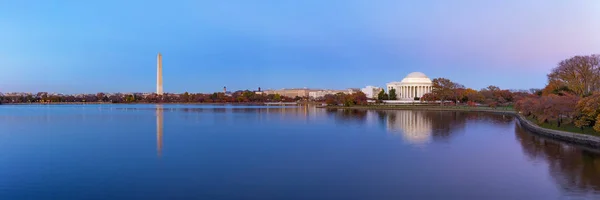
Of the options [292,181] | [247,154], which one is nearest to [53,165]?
[247,154]

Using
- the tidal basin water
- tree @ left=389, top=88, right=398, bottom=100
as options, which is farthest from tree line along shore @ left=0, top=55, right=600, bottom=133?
the tidal basin water

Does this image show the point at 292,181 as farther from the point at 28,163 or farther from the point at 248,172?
the point at 28,163

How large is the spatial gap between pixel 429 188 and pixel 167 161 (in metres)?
6.35

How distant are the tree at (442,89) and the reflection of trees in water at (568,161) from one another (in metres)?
36.0

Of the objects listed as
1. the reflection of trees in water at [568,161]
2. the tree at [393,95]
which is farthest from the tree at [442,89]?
the reflection of trees in water at [568,161]

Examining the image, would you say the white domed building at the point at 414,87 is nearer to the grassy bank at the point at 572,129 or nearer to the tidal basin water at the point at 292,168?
the grassy bank at the point at 572,129

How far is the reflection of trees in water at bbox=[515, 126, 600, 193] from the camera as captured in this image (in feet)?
30.4

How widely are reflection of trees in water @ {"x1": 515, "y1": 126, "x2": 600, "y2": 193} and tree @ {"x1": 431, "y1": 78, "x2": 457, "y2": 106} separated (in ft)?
118

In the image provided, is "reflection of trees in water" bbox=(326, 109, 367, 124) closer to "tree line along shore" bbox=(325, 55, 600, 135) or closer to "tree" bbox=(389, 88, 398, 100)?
"tree line along shore" bbox=(325, 55, 600, 135)

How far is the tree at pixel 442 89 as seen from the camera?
174 ft

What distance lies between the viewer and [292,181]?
9227mm

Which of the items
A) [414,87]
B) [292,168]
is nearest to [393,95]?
[414,87]

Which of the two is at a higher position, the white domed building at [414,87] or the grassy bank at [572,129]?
the white domed building at [414,87]

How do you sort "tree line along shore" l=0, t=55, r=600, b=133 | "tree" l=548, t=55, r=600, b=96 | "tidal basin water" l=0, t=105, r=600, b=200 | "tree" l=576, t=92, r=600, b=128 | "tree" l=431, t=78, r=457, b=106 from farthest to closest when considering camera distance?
"tree" l=431, t=78, r=457, b=106 → "tree" l=548, t=55, r=600, b=96 → "tree line along shore" l=0, t=55, r=600, b=133 → "tree" l=576, t=92, r=600, b=128 → "tidal basin water" l=0, t=105, r=600, b=200
